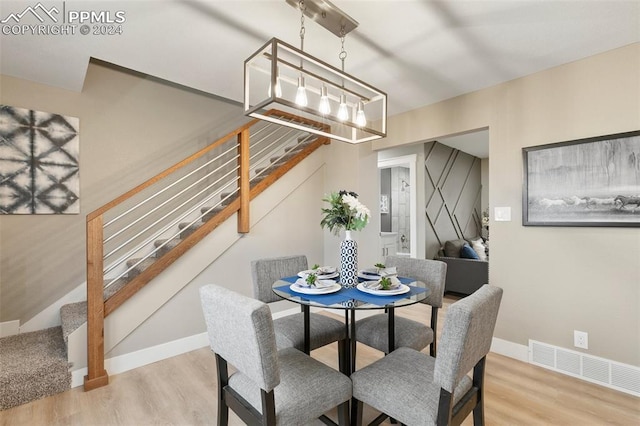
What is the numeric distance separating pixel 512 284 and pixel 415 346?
56.9 inches

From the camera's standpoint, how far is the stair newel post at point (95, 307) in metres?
2.17

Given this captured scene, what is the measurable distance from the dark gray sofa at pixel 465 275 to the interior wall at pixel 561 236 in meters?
1.55

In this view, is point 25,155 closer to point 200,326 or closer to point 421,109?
point 200,326

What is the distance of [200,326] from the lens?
2963mm

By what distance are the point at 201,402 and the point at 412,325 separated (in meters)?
1.52

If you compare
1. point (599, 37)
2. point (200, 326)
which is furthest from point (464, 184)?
point (200, 326)

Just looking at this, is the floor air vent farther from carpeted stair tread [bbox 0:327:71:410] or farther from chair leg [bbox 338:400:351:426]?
carpeted stair tread [bbox 0:327:71:410]

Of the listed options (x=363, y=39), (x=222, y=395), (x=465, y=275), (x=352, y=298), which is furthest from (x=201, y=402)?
(x=465, y=275)

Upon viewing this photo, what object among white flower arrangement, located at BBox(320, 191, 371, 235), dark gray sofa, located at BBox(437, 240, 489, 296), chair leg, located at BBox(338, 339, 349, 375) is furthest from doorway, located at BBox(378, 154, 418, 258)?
white flower arrangement, located at BBox(320, 191, 371, 235)

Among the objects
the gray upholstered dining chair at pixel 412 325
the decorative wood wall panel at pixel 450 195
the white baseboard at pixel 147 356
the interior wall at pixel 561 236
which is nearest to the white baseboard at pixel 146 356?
the white baseboard at pixel 147 356

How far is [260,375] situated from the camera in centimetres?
115

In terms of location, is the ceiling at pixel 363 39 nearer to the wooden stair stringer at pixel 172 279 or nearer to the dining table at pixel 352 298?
the wooden stair stringer at pixel 172 279

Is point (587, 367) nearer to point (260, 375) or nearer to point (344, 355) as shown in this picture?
point (344, 355)

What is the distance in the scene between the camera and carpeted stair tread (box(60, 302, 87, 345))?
7.65 feet
